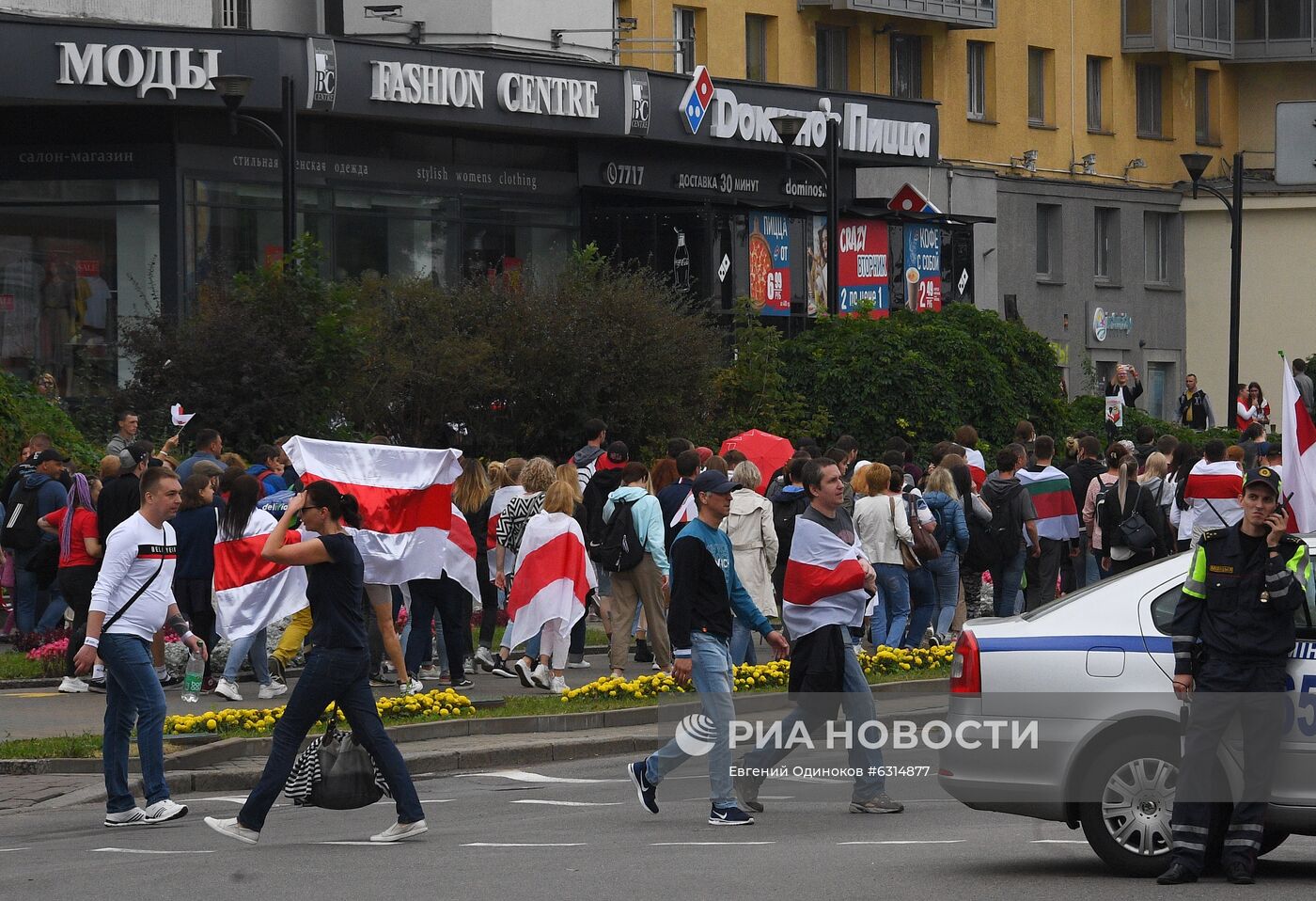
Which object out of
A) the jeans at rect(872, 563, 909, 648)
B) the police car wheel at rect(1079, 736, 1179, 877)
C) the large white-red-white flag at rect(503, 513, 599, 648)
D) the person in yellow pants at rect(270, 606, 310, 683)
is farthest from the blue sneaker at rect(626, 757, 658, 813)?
the jeans at rect(872, 563, 909, 648)

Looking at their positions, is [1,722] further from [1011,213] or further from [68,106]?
[1011,213]

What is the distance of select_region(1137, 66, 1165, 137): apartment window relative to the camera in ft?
178

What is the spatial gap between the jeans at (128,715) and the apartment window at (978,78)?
128 ft

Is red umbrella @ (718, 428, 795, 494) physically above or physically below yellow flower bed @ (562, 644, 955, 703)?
above

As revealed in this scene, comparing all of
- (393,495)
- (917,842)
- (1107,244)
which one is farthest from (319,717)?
(1107,244)

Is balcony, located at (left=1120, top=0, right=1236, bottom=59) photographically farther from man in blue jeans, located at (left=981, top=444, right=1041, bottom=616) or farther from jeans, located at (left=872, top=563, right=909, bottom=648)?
jeans, located at (left=872, top=563, right=909, bottom=648)

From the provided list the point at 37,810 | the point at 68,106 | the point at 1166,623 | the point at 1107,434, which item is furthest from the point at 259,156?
the point at 1166,623

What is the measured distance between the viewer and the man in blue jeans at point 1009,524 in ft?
65.4

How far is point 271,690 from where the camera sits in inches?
664

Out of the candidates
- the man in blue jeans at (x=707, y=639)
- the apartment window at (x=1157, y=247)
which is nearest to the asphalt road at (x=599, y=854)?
the man in blue jeans at (x=707, y=639)

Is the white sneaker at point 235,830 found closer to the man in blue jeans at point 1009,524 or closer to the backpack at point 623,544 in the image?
the backpack at point 623,544

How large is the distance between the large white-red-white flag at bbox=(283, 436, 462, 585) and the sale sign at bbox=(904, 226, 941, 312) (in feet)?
90.4

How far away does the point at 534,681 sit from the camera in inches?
689

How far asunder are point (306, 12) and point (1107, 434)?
15135 millimetres
